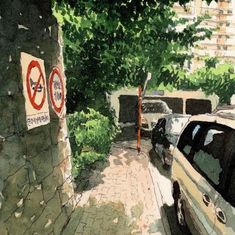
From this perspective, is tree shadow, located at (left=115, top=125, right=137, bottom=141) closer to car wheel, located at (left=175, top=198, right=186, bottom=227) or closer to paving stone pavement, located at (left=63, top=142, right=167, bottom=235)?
paving stone pavement, located at (left=63, top=142, right=167, bottom=235)

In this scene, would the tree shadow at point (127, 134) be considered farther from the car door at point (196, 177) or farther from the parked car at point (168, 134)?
the car door at point (196, 177)

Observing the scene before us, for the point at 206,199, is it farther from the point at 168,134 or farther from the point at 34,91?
the point at 168,134

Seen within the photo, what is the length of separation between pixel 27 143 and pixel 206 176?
2.07 m

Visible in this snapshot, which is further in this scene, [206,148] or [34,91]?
[206,148]

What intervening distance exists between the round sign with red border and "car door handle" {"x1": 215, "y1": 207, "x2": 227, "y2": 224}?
2483 mm

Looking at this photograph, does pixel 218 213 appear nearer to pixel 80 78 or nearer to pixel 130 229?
pixel 130 229

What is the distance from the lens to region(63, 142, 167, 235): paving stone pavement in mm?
6305

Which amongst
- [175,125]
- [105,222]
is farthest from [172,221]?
[175,125]

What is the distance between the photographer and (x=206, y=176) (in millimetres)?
4648

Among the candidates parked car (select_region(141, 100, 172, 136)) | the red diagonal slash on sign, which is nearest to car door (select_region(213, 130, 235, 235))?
the red diagonal slash on sign

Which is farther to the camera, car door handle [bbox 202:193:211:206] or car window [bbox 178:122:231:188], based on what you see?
car window [bbox 178:122:231:188]

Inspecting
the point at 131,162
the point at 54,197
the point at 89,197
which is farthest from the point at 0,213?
the point at 131,162

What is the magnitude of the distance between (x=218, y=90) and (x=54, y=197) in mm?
28743

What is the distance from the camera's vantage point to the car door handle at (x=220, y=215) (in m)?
3.66
